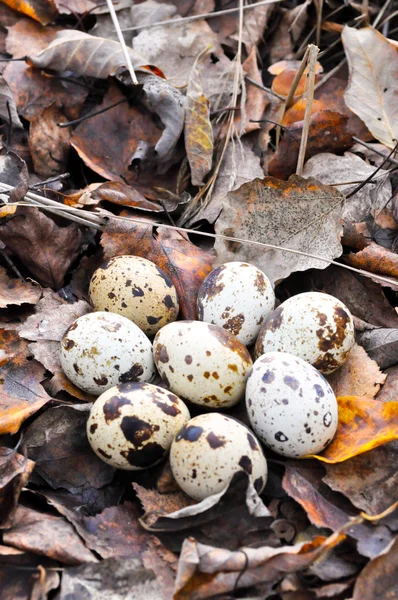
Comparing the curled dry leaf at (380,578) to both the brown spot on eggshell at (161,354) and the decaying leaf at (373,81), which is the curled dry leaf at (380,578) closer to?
the brown spot on eggshell at (161,354)

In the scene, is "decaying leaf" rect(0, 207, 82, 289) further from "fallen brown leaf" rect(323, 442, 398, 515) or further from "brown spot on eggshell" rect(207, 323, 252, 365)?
"fallen brown leaf" rect(323, 442, 398, 515)

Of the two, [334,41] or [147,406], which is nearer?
[147,406]

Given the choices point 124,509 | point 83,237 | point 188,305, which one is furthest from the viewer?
point 83,237

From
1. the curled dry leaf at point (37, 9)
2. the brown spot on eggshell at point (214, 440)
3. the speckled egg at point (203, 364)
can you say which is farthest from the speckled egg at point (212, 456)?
the curled dry leaf at point (37, 9)

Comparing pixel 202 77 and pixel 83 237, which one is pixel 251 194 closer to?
pixel 83 237

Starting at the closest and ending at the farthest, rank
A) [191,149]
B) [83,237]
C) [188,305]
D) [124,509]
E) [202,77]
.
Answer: [124,509], [188,305], [83,237], [191,149], [202,77]

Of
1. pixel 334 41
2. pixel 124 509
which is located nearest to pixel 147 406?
pixel 124 509
